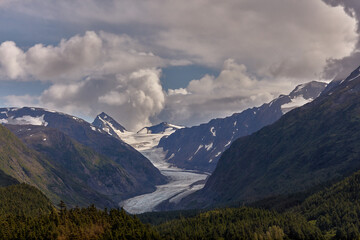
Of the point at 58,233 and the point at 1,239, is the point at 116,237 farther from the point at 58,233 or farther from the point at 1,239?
the point at 1,239

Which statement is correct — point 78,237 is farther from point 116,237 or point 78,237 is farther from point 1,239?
point 1,239

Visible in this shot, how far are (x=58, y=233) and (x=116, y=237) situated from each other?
28785 mm

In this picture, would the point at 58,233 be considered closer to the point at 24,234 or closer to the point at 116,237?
the point at 24,234

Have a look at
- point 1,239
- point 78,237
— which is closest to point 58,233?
point 78,237

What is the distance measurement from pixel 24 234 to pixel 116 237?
149ft

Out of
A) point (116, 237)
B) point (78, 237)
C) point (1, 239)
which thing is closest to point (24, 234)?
point (1, 239)

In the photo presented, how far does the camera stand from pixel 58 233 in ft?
651

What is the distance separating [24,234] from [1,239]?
10.8 metres

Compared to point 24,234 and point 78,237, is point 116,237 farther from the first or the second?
point 24,234

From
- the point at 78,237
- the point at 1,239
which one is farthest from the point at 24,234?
the point at 78,237

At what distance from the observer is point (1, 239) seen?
196 meters

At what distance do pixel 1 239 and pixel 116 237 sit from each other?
55801 mm

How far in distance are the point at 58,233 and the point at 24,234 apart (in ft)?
54.2

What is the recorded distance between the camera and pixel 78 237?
198875mm
